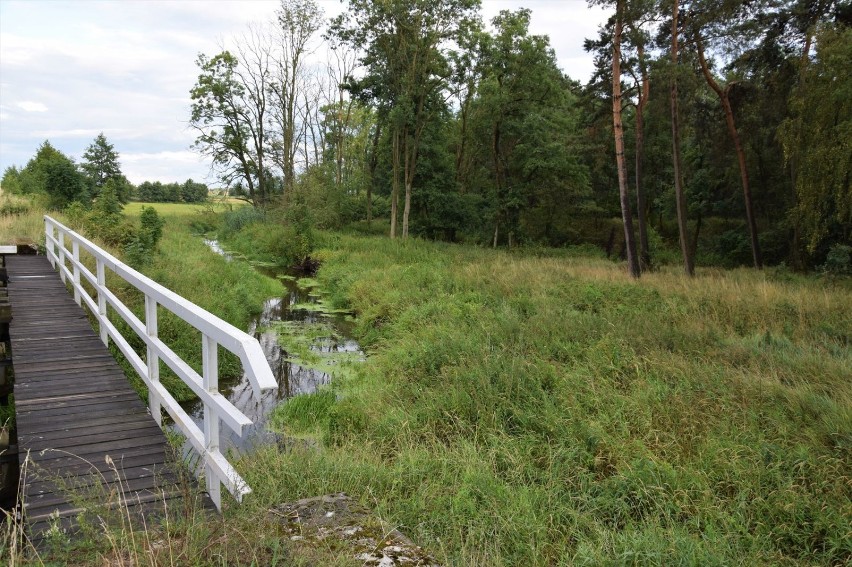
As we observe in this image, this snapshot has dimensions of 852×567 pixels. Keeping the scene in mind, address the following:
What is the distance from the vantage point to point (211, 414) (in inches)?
120

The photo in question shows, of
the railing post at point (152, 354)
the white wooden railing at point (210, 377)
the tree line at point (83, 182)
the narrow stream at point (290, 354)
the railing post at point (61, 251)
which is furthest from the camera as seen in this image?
the tree line at point (83, 182)

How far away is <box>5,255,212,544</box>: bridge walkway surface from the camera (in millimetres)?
3094

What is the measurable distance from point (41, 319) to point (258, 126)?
37948 mm

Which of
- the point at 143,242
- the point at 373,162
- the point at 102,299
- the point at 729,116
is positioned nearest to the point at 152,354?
the point at 102,299

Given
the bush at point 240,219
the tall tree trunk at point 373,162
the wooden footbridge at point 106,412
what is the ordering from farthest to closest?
the bush at point 240,219 < the tall tree trunk at point 373,162 < the wooden footbridge at point 106,412

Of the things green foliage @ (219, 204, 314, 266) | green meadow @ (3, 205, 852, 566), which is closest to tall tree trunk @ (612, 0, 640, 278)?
green meadow @ (3, 205, 852, 566)

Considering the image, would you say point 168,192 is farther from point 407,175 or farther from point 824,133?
point 824,133

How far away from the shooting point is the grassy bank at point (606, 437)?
377cm

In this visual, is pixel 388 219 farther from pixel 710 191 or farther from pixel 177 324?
pixel 177 324

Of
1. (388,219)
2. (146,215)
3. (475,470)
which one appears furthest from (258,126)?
(475,470)

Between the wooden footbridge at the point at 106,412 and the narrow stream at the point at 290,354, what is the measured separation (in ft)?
4.03

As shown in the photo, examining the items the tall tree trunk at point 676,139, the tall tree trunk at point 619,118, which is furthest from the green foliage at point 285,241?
the tall tree trunk at point 676,139

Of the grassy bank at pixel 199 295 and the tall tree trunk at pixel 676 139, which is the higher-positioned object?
the tall tree trunk at pixel 676 139

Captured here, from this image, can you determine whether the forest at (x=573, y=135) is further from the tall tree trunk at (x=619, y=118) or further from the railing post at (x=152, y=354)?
the railing post at (x=152, y=354)
